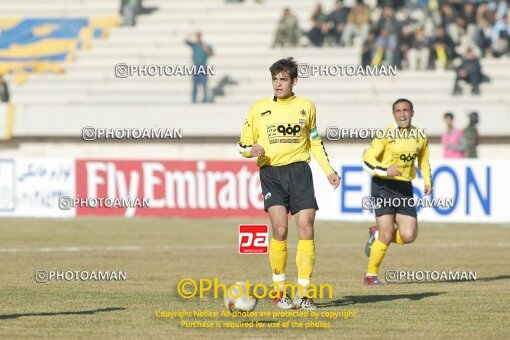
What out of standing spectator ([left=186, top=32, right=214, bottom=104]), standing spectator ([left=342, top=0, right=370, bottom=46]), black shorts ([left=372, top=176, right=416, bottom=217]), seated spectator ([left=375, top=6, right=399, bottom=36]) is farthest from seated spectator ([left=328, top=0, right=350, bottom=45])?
black shorts ([left=372, top=176, right=416, bottom=217])

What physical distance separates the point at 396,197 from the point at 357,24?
22052mm

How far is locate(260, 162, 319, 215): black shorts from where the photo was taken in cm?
1224

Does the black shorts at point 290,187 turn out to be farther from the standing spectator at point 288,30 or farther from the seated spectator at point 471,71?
the standing spectator at point 288,30

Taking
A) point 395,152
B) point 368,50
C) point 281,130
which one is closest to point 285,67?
point 281,130

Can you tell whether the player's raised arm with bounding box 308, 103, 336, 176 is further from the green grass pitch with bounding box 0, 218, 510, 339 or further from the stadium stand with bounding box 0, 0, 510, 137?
the stadium stand with bounding box 0, 0, 510, 137

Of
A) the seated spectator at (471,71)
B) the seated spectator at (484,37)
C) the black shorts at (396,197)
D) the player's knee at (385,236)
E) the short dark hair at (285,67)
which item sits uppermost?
the seated spectator at (484,37)

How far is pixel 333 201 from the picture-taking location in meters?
27.9

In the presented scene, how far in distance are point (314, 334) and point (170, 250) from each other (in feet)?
33.7

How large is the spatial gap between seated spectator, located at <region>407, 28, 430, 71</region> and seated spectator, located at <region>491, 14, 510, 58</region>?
1.93 meters

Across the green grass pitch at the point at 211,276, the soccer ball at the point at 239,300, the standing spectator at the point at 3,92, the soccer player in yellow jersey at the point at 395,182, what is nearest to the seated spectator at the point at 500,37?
the green grass pitch at the point at 211,276

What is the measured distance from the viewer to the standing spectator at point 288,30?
36.2m

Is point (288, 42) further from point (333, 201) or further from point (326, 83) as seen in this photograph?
point (333, 201)

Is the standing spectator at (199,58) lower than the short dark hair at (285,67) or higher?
higher

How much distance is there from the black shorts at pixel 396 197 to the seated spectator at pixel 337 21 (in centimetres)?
2196
